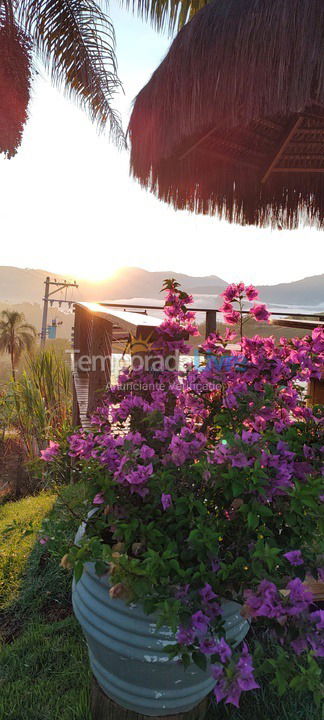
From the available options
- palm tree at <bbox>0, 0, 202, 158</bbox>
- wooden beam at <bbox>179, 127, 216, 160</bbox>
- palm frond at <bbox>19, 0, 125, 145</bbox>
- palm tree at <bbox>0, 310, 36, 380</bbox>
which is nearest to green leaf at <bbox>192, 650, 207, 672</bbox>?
wooden beam at <bbox>179, 127, 216, 160</bbox>

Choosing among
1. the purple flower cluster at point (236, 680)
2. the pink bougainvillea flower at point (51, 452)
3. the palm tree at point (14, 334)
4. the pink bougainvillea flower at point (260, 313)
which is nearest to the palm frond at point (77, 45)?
the pink bougainvillea flower at point (260, 313)

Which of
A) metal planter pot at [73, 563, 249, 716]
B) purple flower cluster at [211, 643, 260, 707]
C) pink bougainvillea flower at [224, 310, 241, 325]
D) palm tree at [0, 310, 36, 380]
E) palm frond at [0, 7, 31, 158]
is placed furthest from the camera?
palm tree at [0, 310, 36, 380]

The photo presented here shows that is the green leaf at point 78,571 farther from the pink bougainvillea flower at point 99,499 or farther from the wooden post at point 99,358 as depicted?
the wooden post at point 99,358

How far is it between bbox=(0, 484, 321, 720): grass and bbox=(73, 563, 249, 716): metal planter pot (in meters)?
0.27

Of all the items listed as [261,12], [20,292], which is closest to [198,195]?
[261,12]

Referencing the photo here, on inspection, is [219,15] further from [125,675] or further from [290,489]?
[125,675]

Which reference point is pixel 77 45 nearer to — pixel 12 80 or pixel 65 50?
pixel 65 50

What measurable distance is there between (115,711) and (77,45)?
24.2 ft

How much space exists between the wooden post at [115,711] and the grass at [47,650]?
0.18 meters

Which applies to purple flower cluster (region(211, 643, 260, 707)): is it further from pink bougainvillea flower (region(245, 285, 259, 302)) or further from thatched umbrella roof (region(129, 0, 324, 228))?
thatched umbrella roof (region(129, 0, 324, 228))

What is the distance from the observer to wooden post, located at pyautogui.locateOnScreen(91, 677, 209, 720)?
134 cm

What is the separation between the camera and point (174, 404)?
177cm

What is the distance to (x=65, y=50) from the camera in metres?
6.05

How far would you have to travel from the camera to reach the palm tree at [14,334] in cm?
2933
